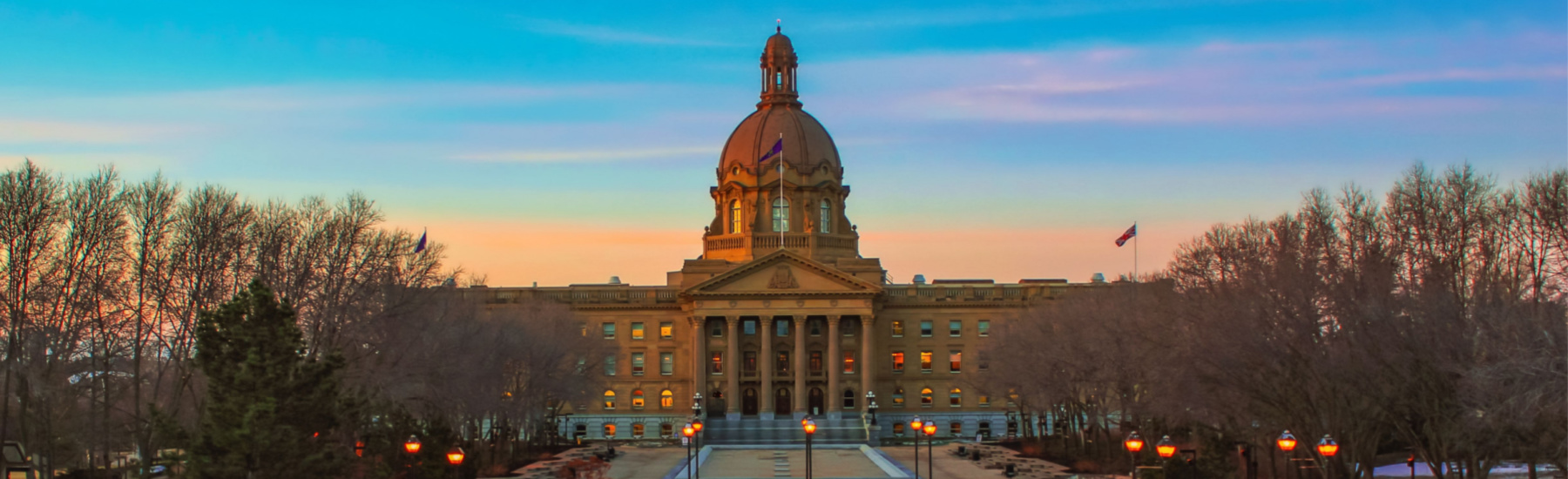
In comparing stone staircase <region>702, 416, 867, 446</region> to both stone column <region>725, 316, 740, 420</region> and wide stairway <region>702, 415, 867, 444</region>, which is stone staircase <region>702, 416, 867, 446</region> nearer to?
wide stairway <region>702, 415, 867, 444</region>

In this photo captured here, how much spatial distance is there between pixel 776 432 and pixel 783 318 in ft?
41.0

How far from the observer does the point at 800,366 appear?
112938 millimetres

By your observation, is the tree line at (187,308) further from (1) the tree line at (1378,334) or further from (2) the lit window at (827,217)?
(2) the lit window at (827,217)

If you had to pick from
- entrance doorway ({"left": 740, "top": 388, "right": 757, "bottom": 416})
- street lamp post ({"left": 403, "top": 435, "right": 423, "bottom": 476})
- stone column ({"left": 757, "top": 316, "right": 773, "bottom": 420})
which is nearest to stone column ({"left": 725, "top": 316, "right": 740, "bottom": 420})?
stone column ({"left": 757, "top": 316, "right": 773, "bottom": 420})

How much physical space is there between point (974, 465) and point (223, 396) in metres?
43.2

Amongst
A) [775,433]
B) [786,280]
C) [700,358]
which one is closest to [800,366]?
[786,280]

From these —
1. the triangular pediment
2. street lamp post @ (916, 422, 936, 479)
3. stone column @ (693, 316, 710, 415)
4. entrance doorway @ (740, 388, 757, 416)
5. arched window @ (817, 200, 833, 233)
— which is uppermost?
arched window @ (817, 200, 833, 233)

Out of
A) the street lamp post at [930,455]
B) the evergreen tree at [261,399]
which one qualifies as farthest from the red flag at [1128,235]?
the evergreen tree at [261,399]

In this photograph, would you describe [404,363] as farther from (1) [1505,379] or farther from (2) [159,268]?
(1) [1505,379]

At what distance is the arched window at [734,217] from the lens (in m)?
123

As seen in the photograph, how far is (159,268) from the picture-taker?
59.3 meters

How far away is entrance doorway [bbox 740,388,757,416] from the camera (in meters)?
116

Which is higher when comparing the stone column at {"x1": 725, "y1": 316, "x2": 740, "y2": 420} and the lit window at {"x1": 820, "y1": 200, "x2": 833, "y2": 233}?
the lit window at {"x1": 820, "y1": 200, "x2": 833, "y2": 233}

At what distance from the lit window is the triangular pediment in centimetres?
1066
